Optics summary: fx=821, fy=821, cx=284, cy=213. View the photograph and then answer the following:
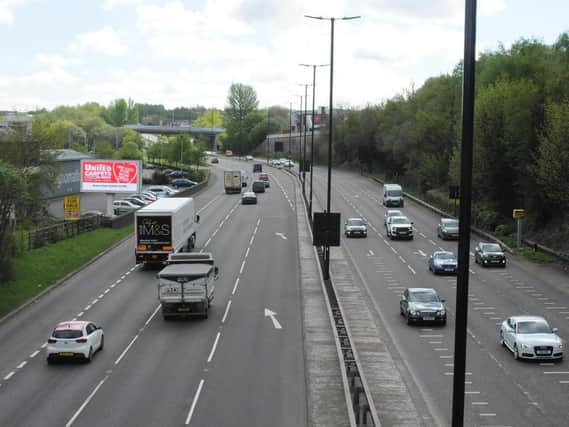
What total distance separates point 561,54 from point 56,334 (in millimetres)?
62201

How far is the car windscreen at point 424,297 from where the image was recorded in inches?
1345

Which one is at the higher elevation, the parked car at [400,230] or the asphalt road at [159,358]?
the parked car at [400,230]

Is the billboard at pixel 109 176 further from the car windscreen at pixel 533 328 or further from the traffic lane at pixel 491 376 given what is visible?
the car windscreen at pixel 533 328

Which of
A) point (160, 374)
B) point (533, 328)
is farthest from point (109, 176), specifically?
point (533, 328)

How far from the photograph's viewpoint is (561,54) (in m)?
76.9

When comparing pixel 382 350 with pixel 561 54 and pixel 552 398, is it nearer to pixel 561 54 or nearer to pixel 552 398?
pixel 552 398

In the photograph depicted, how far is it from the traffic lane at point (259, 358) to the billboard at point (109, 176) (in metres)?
24.6

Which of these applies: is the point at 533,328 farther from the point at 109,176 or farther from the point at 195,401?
the point at 109,176

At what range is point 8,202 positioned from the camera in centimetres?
4006

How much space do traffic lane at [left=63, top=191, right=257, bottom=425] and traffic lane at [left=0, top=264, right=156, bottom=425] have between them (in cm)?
62

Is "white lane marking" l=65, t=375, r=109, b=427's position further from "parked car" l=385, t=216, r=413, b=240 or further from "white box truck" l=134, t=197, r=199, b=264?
"parked car" l=385, t=216, r=413, b=240

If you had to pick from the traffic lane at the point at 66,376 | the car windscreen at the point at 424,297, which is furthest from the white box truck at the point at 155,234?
the car windscreen at the point at 424,297

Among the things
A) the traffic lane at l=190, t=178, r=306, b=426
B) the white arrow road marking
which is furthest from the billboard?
the white arrow road marking

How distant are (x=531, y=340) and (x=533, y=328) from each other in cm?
78
